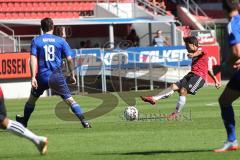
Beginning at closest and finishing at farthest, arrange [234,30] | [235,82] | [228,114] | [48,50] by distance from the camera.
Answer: [234,30] → [235,82] → [228,114] → [48,50]

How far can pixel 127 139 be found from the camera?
13.7 m

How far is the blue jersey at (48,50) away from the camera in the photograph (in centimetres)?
1570

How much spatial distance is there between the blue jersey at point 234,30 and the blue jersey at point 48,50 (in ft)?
17.7

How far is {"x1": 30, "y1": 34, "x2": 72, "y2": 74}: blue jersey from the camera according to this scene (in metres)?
15.7

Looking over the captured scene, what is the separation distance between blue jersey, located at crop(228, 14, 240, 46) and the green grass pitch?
1588 millimetres

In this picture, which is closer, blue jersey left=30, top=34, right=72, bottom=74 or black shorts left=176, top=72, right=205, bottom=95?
blue jersey left=30, top=34, right=72, bottom=74

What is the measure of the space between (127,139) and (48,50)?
9.94 ft

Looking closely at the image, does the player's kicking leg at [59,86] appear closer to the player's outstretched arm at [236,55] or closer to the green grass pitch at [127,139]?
the green grass pitch at [127,139]

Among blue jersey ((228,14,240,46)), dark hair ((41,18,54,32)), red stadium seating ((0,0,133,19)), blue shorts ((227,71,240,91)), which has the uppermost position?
red stadium seating ((0,0,133,19))

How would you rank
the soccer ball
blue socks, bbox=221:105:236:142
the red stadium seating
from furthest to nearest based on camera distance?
the red stadium seating, the soccer ball, blue socks, bbox=221:105:236:142

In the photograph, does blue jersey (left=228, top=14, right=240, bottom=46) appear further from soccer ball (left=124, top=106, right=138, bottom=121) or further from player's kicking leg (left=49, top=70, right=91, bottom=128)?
soccer ball (left=124, top=106, right=138, bottom=121)

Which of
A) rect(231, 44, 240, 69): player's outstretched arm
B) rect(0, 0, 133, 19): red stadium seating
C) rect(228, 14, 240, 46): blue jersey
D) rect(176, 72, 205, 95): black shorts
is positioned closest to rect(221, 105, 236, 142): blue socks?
rect(231, 44, 240, 69): player's outstretched arm

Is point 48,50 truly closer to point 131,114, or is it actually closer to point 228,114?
point 131,114

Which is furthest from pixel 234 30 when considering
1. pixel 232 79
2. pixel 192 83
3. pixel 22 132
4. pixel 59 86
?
pixel 192 83
